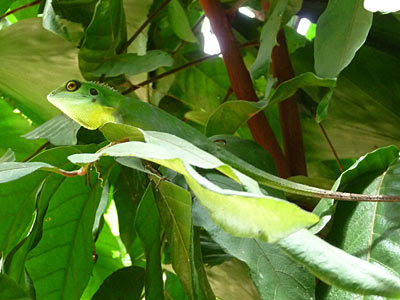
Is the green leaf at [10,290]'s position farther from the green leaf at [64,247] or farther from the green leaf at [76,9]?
the green leaf at [76,9]

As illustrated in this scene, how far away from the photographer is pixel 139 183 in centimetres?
72

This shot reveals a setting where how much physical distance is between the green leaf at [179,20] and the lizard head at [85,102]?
0.15m

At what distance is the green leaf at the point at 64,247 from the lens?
621 millimetres

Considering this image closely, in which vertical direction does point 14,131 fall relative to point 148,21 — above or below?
below

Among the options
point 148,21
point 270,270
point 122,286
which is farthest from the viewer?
point 148,21

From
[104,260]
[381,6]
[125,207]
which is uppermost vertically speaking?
[381,6]

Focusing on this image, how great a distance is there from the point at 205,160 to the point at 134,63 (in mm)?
348

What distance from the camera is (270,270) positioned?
17.0 inches

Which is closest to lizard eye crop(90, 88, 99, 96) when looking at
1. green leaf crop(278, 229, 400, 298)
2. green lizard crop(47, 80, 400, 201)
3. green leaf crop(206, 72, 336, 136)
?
green lizard crop(47, 80, 400, 201)

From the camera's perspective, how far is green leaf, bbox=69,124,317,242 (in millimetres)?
273

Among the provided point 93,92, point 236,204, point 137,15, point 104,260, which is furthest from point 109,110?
point 104,260

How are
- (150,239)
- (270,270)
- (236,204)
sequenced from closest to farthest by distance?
(236,204)
(270,270)
(150,239)

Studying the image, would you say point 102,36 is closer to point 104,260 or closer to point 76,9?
point 76,9

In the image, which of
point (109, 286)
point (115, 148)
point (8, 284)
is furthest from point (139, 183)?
point (115, 148)
